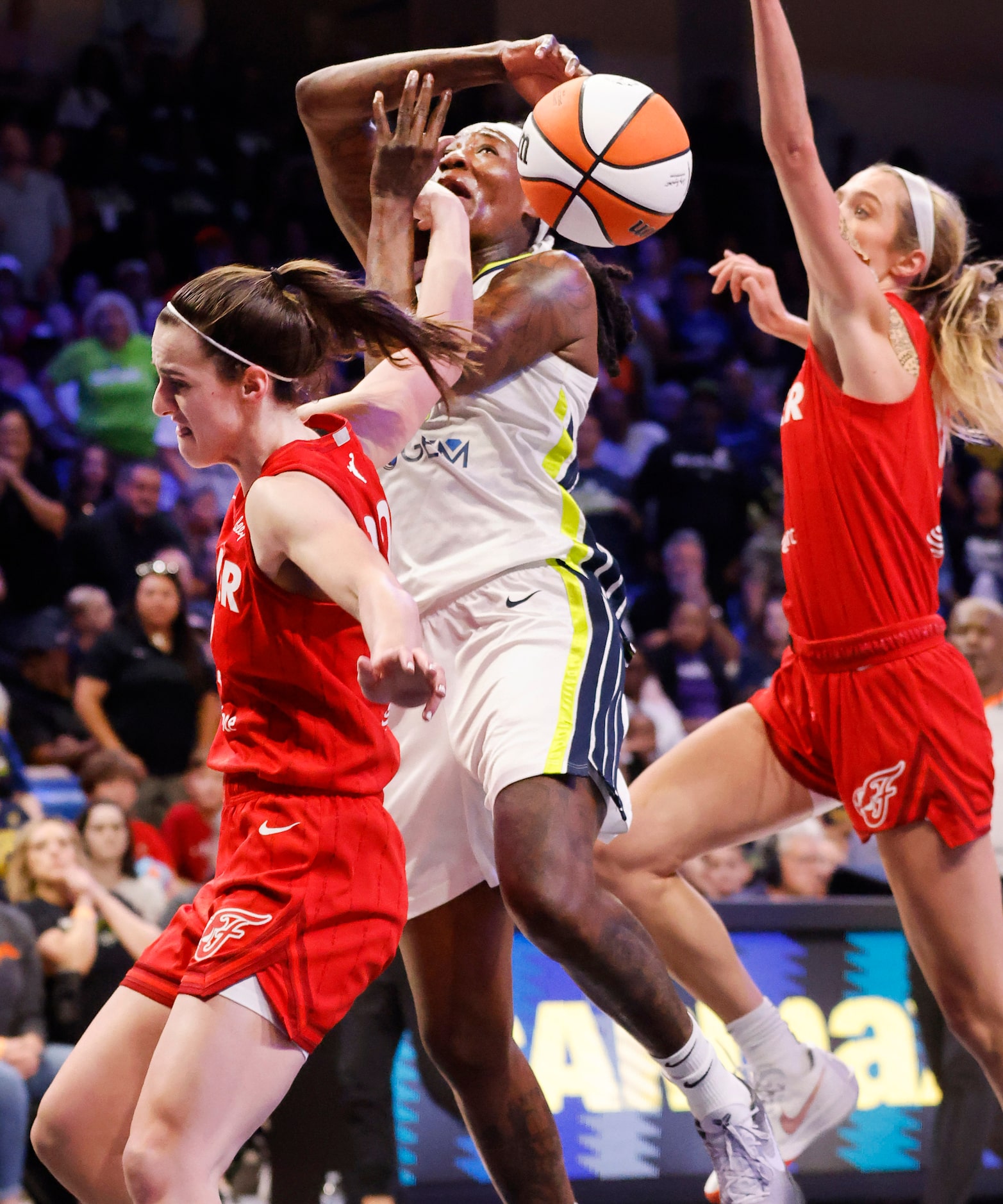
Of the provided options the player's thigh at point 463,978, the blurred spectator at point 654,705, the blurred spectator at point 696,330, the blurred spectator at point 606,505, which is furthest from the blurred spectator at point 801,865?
the blurred spectator at point 696,330

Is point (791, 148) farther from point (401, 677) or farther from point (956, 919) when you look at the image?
point (401, 677)

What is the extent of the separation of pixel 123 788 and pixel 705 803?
3.36 metres

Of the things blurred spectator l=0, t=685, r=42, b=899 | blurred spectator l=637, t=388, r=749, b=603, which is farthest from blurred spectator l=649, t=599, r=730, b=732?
blurred spectator l=0, t=685, r=42, b=899

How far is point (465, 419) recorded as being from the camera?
12.2 feet

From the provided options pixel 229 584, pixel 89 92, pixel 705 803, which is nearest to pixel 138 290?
pixel 89 92

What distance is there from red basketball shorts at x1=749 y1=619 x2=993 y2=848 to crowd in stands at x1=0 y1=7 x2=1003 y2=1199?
272cm

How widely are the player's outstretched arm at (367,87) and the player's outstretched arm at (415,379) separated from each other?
0.43 meters

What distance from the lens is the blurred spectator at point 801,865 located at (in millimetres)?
7051

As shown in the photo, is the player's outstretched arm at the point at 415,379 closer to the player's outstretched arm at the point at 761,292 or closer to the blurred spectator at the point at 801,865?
the player's outstretched arm at the point at 761,292

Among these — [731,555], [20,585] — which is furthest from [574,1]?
[20,585]

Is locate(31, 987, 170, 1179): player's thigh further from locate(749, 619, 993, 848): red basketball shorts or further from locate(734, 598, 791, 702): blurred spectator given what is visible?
locate(734, 598, 791, 702): blurred spectator

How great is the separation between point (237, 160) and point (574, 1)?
130 inches

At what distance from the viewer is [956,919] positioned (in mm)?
3582

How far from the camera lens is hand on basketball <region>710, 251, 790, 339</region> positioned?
443 cm
